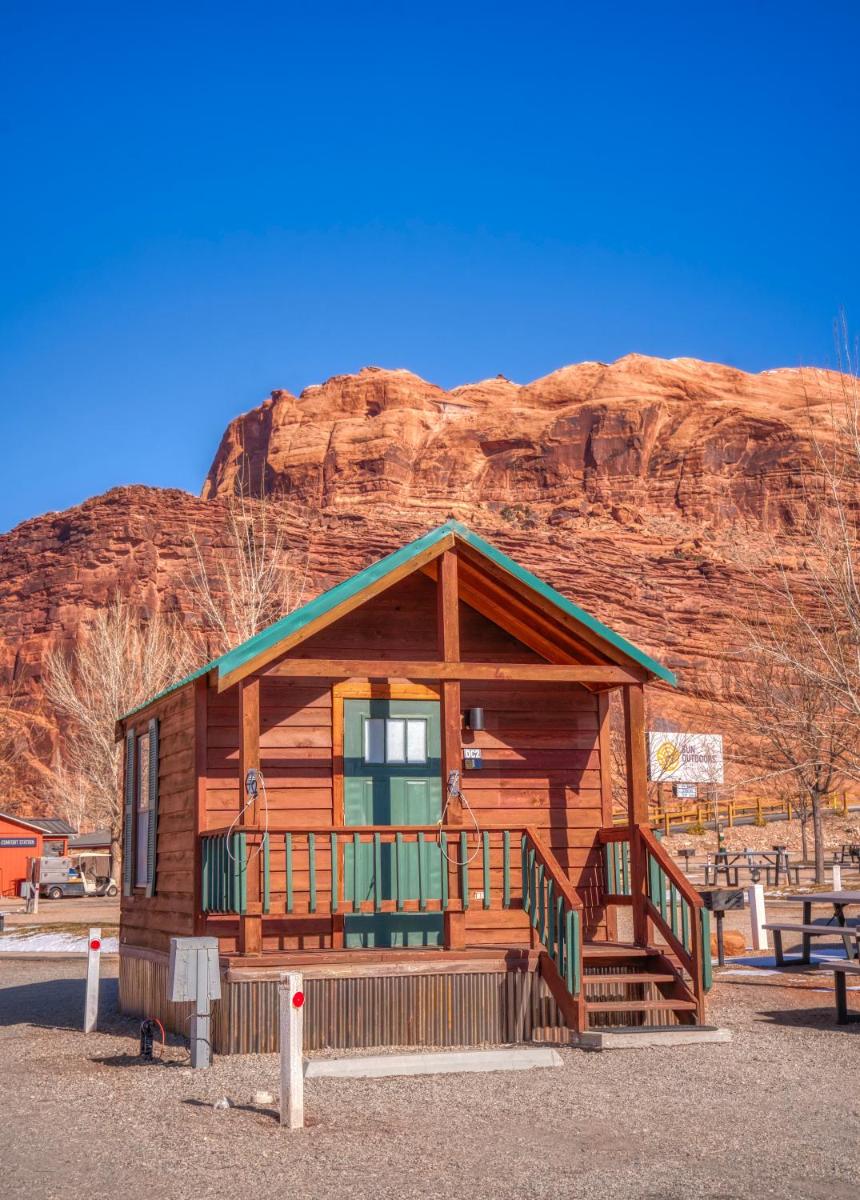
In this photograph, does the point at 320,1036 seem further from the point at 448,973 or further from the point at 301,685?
the point at 301,685

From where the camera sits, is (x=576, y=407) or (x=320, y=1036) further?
(x=576, y=407)

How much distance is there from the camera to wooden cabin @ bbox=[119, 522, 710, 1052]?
408 inches

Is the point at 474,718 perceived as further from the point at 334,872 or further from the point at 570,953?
the point at 570,953

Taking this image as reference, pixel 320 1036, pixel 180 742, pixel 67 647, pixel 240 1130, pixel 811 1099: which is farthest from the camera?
pixel 67 647

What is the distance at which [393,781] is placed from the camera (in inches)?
492

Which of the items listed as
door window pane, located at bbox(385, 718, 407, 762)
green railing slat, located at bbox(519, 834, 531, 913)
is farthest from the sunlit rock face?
green railing slat, located at bbox(519, 834, 531, 913)

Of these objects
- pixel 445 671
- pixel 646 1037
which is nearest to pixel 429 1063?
pixel 646 1037

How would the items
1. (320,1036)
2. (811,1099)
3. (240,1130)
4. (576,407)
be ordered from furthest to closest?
(576,407), (320,1036), (811,1099), (240,1130)

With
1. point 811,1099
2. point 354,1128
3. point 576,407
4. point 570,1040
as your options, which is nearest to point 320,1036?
point 570,1040

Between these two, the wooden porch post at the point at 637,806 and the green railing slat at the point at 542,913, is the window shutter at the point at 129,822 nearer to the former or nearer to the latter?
the green railing slat at the point at 542,913

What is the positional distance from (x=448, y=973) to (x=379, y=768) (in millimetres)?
2540

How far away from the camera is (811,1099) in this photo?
808 centimetres

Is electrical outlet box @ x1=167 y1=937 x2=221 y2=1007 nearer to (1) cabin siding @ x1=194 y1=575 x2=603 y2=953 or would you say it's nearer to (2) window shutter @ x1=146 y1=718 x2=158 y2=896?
(1) cabin siding @ x1=194 y1=575 x2=603 y2=953

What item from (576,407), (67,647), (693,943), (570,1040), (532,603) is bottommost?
(570,1040)
